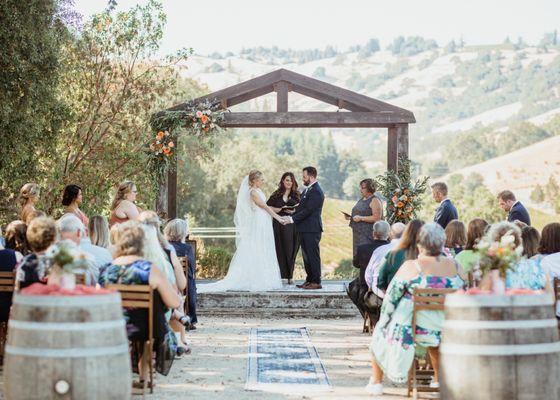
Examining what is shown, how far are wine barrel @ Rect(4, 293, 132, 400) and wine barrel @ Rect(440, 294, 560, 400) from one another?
6.67ft

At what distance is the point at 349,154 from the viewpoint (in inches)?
4368

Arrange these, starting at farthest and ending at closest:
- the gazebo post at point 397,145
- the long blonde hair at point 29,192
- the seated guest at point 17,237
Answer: the gazebo post at point 397,145
the long blonde hair at point 29,192
the seated guest at point 17,237

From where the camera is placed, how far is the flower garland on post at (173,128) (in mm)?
16453

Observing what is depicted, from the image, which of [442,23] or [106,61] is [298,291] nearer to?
[106,61]

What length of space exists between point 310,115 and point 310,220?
6.27 feet

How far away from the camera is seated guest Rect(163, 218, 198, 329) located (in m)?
11.3

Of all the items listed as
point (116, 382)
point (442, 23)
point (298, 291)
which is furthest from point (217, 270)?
point (442, 23)

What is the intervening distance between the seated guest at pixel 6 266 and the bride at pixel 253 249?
6.75 meters

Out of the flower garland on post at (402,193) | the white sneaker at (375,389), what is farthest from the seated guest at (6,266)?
the flower garland on post at (402,193)

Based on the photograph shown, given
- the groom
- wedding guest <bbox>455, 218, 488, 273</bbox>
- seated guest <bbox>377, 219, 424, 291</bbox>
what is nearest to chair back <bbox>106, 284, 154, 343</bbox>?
seated guest <bbox>377, 219, 424, 291</bbox>

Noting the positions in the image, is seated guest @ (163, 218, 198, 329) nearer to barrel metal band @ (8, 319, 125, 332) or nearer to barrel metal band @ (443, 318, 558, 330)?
barrel metal band @ (8, 319, 125, 332)

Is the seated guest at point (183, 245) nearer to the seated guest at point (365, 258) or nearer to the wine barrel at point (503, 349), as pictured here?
the seated guest at point (365, 258)

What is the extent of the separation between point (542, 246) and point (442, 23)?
178 metres

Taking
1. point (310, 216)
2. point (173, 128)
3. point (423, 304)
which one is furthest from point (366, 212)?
point (423, 304)
